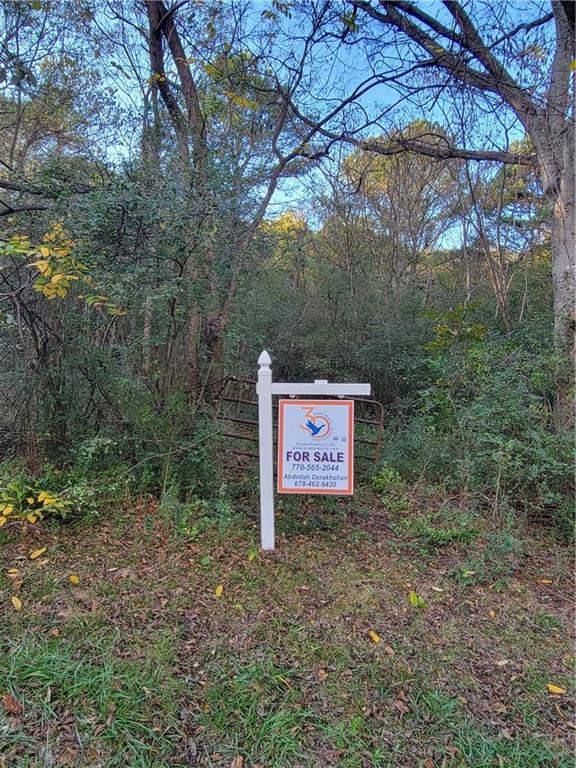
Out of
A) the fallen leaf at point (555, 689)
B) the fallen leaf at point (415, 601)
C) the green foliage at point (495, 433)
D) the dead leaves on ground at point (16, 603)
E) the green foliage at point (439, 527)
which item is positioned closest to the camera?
the fallen leaf at point (555, 689)

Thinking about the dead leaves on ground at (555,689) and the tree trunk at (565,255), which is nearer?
the dead leaves on ground at (555,689)

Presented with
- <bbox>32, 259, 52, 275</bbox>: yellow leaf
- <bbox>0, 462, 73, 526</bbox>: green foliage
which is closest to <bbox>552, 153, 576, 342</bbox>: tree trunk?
<bbox>32, 259, 52, 275</bbox>: yellow leaf

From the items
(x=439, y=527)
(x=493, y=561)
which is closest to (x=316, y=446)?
(x=439, y=527)

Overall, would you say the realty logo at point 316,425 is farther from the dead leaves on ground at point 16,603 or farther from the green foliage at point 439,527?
the dead leaves on ground at point 16,603

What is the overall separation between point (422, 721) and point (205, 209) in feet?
10.9

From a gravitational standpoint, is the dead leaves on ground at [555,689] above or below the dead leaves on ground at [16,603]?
below

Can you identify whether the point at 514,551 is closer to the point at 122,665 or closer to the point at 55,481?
the point at 122,665

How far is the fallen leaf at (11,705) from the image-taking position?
5.05ft

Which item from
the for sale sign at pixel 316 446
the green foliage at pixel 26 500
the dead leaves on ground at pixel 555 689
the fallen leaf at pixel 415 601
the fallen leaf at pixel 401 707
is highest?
the for sale sign at pixel 316 446

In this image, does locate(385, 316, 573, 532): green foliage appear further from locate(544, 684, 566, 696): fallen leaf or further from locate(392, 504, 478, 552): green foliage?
locate(544, 684, 566, 696): fallen leaf

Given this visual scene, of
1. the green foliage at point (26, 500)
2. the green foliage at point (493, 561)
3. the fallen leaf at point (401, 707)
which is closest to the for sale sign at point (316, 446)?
the green foliage at point (493, 561)

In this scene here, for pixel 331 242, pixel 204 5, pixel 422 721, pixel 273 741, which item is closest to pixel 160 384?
pixel 273 741

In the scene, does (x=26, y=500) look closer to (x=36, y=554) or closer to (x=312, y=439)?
(x=36, y=554)

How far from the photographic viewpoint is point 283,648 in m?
1.90
